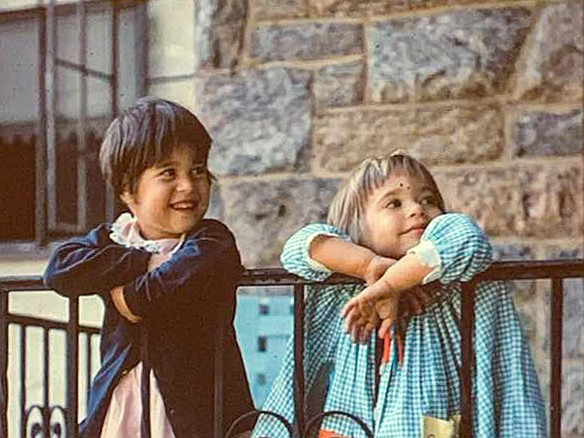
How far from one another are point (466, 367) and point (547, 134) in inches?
49.4

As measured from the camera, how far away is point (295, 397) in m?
2.21

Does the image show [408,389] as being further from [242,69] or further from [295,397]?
[242,69]

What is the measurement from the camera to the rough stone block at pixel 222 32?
349cm

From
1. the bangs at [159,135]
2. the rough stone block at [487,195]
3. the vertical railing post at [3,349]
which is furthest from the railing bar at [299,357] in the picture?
the rough stone block at [487,195]

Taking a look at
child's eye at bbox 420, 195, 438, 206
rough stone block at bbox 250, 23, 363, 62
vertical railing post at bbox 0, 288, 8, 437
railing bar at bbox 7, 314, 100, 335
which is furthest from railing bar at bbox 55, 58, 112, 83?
child's eye at bbox 420, 195, 438, 206

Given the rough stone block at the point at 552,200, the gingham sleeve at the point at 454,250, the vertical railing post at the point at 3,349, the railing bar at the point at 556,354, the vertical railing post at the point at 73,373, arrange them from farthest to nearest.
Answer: the rough stone block at the point at 552,200, the vertical railing post at the point at 3,349, the vertical railing post at the point at 73,373, the railing bar at the point at 556,354, the gingham sleeve at the point at 454,250

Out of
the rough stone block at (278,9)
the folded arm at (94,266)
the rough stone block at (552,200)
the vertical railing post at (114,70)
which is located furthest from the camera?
the vertical railing post at (114,70)

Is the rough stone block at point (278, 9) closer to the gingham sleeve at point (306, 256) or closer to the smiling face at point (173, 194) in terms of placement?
the smiling face at point (173, 194)

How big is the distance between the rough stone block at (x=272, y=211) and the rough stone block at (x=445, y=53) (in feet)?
0.97

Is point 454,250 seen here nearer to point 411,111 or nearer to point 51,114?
point 411,111

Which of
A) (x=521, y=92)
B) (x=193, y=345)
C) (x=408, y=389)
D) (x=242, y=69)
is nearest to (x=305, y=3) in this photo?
(x=242, y=69)

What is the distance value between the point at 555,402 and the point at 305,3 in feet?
5.23

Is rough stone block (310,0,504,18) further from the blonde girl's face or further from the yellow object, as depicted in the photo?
the yellow object

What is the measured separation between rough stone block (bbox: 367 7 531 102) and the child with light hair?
1.11 m
